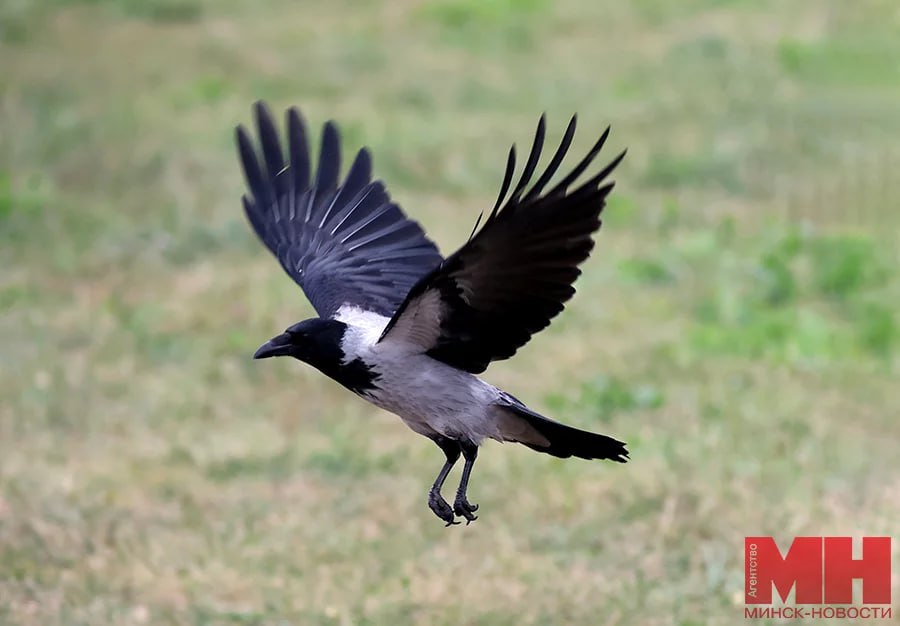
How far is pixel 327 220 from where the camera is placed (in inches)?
243

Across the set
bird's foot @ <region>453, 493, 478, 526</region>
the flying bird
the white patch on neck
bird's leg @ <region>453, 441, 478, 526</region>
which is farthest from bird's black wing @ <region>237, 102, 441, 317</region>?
bird's foot @ <region>453, 493, 478, 526</region>

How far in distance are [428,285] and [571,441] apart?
2.51 ft

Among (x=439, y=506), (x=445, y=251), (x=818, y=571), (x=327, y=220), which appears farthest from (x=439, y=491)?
(x=445, y=251)

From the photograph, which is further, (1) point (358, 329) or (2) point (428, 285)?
(1) point (358, 329)

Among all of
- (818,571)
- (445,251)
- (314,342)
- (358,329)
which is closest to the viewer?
(314,342)

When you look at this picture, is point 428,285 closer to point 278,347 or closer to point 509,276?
point 509,276

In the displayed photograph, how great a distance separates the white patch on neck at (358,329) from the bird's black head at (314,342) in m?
0.03

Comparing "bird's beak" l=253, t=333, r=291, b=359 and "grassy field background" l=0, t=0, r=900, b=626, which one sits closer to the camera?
"bird's beak" l=253, t=333, r=291, b=359

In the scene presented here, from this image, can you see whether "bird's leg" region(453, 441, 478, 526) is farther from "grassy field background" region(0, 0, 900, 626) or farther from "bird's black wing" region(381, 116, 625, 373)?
"grassy field background" region(0, 0, 900, 626)

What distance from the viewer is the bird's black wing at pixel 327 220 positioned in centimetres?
593

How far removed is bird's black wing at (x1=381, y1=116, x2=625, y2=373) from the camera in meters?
4.20

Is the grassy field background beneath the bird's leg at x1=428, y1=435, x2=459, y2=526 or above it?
above

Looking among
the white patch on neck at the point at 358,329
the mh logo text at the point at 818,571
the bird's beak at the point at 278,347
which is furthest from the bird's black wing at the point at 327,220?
the mh logo text at the point at 818,571

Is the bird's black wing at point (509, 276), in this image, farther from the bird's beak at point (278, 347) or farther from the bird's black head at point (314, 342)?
the bird's beak at point (278, 347)
